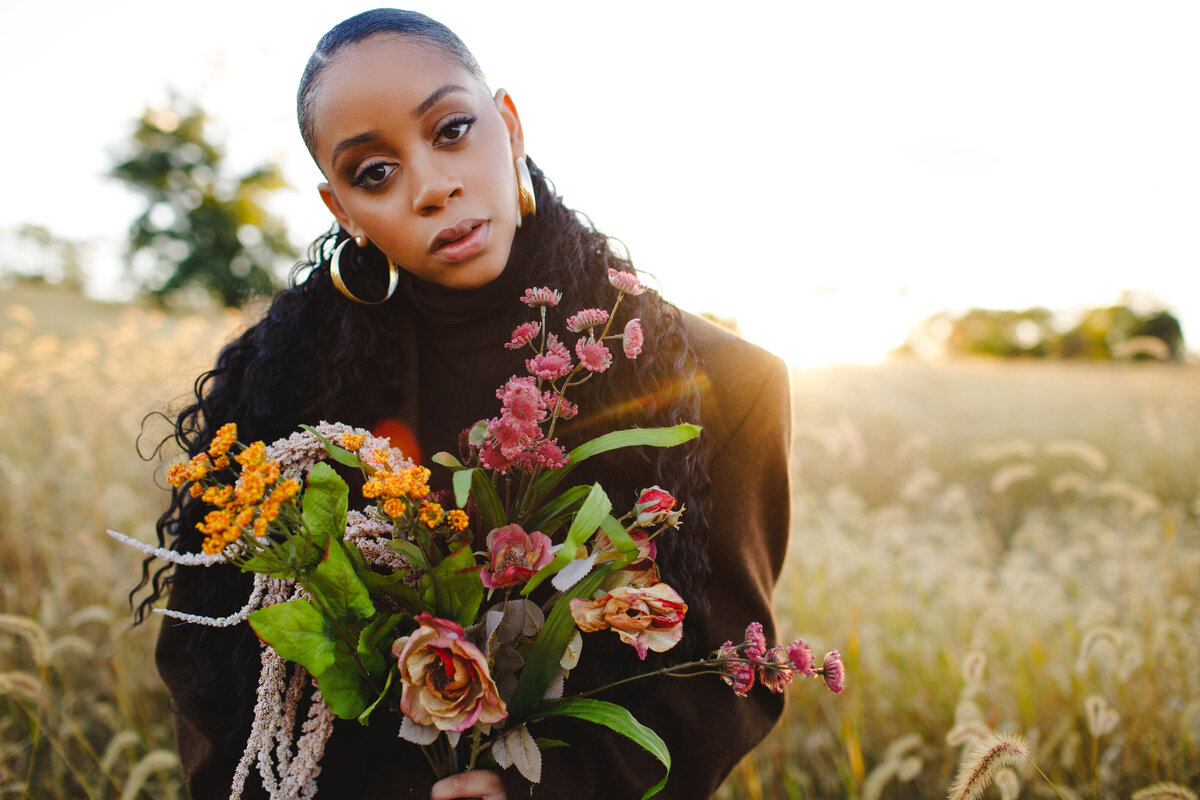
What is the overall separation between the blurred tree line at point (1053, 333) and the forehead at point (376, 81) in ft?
71.3

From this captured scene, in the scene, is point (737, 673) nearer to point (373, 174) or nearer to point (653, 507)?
point (653, 507)

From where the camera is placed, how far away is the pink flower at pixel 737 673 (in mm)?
935

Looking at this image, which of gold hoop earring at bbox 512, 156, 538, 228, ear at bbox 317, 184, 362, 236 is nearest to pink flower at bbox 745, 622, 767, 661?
gold hoop earring at bbox 512, 156, 538, 228

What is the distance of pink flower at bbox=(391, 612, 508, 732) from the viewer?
786mm

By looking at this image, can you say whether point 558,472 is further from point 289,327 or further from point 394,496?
point 289,327

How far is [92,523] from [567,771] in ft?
12.6

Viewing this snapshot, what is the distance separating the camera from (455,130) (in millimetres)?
1232

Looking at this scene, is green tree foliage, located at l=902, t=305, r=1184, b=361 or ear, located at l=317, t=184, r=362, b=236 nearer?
ear, located at l=317, t=184, r=362, b=236

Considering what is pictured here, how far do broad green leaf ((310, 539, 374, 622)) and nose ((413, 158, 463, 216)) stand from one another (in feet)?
2.18

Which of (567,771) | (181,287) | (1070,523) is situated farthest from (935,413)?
(181,287)

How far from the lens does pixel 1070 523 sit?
17.8 ft

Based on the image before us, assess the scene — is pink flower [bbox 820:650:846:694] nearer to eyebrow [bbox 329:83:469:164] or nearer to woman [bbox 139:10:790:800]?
woman [bbox 139:10:790:800]

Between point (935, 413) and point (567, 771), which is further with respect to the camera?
point (935, 413)

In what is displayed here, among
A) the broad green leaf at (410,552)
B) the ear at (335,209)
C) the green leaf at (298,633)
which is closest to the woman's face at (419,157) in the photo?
the ear at (335,209)
